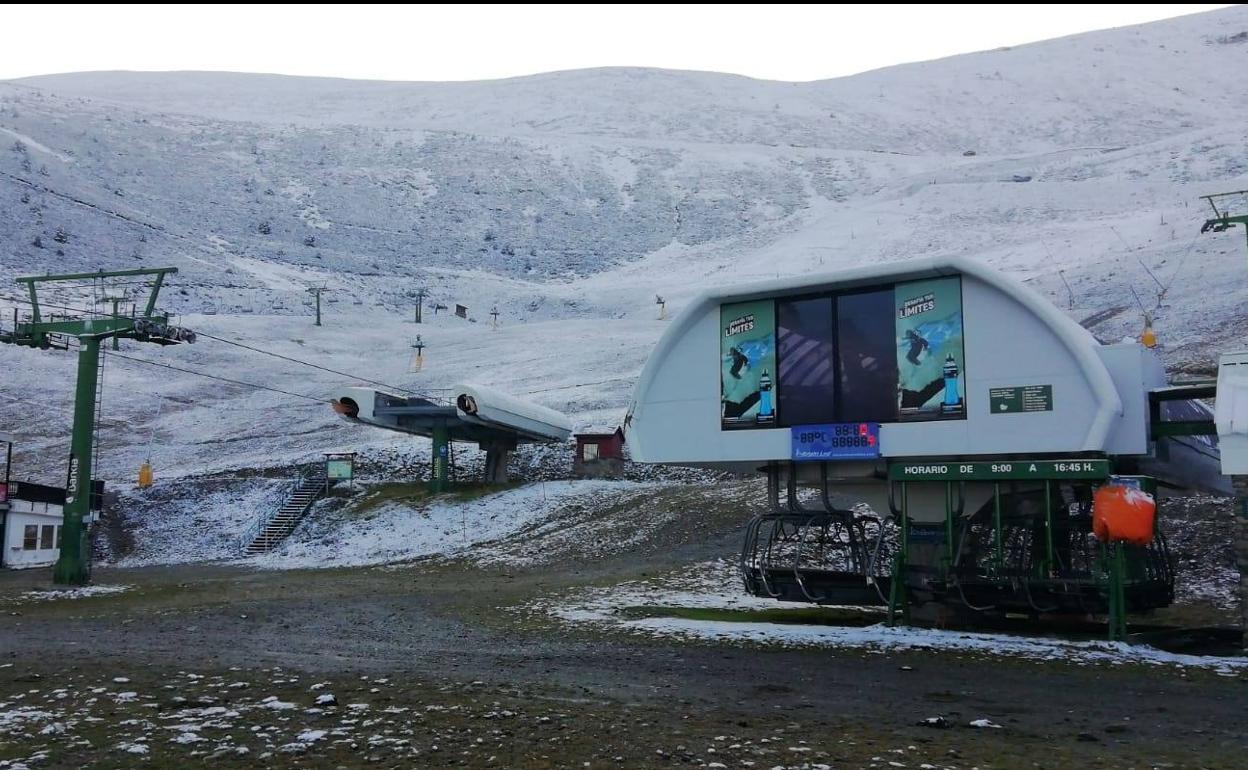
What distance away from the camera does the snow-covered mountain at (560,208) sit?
196 feet

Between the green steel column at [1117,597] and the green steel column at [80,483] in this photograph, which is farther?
the green steel column at [80,483]

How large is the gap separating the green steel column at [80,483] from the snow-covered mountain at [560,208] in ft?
58.2

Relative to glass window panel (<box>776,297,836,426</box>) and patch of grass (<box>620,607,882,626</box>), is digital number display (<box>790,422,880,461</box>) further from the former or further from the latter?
patch of grass (<box>620,607,882,626</box>)

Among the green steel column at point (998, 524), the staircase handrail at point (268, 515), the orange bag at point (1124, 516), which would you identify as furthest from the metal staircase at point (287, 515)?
the orange bag at point (1124, 516)

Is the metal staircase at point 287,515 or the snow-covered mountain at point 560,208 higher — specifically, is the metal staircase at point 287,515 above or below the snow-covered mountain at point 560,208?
below

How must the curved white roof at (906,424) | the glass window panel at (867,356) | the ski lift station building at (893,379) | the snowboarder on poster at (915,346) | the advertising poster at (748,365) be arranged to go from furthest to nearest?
1. the advertising poster at (748,365)
2. the glass window panel at (867,356)
3. the snowboarder on poster at (915,346)
4. the ski lift station building at (893,379)
5. the curved white roof at (906,424)

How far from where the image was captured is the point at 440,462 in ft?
140

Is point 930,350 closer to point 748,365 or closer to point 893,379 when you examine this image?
point 893,379

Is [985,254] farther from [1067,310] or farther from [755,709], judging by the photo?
[755,709]

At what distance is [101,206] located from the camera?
105312mm

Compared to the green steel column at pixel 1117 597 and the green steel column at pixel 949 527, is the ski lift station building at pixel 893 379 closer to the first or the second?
the green steel column at pixel 949 527

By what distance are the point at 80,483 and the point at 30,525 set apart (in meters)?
8.97

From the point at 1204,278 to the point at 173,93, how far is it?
598 ft

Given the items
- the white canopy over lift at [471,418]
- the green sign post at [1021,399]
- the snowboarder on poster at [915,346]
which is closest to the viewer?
the green sign post at [1021,399]
